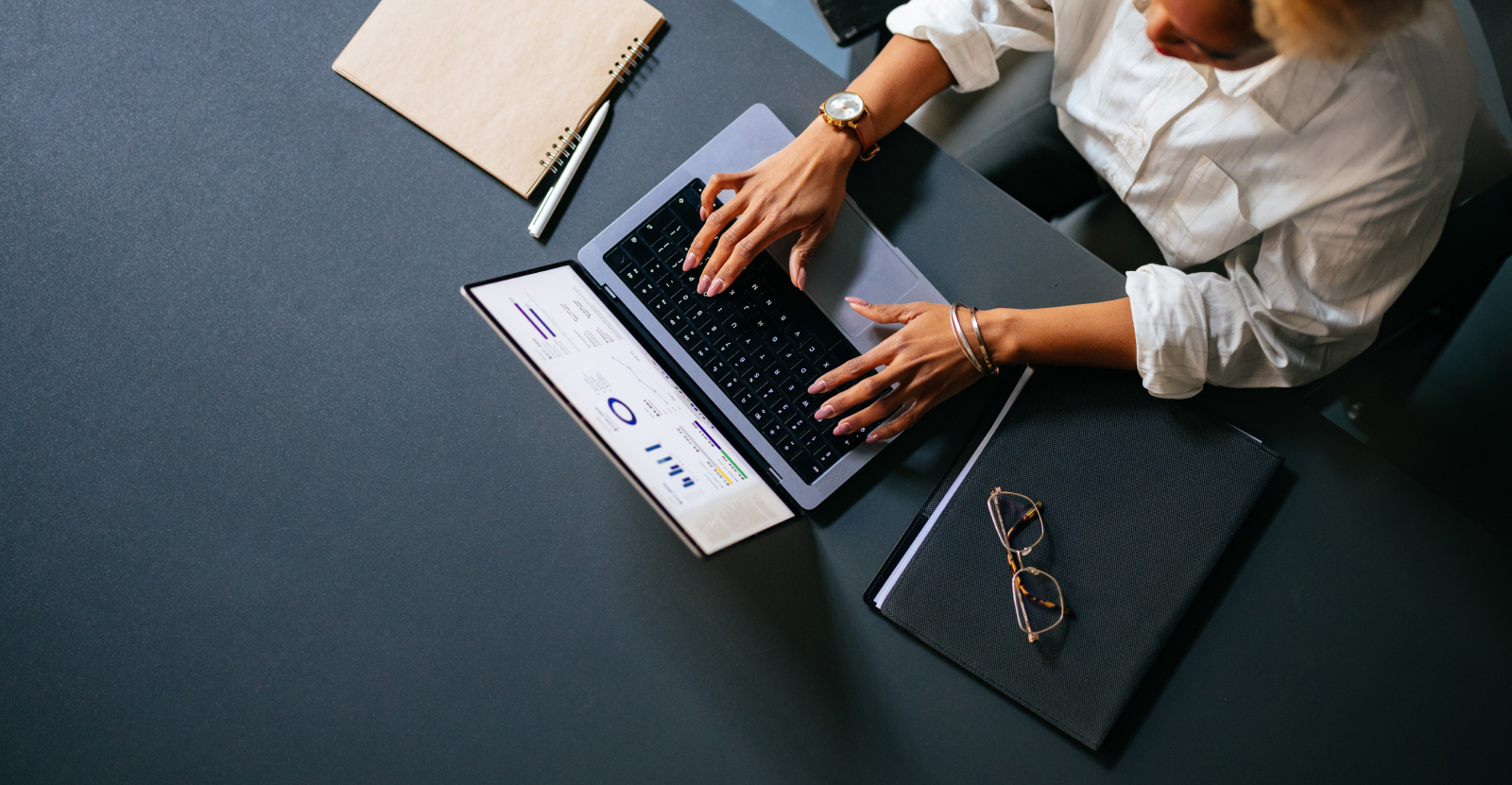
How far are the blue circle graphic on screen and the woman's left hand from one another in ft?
0.69

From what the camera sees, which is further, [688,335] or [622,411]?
[688,335]

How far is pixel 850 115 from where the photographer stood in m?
0.84

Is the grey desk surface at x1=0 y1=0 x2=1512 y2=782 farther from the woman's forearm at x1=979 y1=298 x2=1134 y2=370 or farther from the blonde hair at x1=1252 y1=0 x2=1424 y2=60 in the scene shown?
the blonde hair at x1=1252 y1=0 x2=1424 y2=60

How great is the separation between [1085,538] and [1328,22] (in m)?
0.48

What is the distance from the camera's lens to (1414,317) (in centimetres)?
95

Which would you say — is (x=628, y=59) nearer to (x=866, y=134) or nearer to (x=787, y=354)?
(x=866, y=134)

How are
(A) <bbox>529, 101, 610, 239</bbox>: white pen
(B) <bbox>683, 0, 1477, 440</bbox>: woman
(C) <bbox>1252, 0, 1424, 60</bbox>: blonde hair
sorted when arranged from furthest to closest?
(A) <bbox>529, 101, 610, 239</bbox>: white pen → (B) <bbox>683, 0, 1477, 440</bbox>: woman → (C) <bbox>1252, 0, 1424, 60</bbox>: blonde hair

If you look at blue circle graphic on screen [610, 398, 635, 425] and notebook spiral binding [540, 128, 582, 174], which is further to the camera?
notebook spiral binding [540, 128, 582, 174]

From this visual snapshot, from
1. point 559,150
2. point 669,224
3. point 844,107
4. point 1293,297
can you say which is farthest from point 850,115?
point 1293,297

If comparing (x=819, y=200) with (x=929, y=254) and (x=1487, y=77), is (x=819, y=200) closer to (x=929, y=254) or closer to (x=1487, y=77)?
(x=929, y=254)

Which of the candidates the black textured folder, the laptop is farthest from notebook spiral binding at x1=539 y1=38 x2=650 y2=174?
the black textured folder

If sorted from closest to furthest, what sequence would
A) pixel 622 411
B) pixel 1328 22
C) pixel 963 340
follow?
pixel 1328 22 → pixel 622 411 → pixel 963 340

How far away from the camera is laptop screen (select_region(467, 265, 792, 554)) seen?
654 mm

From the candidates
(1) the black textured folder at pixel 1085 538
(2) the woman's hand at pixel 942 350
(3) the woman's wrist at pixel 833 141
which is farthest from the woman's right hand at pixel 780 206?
(1) the black textured folder at pixel 1085 538
